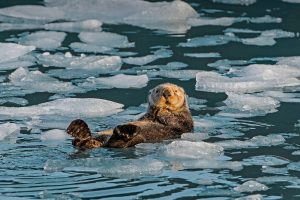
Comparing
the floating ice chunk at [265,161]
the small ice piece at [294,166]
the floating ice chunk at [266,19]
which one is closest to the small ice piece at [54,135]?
the floating ice chunk at [265,161]

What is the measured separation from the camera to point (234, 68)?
32.0ft

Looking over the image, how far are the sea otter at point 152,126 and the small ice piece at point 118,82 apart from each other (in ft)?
3.88

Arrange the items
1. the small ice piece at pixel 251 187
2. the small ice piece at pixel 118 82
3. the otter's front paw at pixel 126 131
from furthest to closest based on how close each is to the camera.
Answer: the small ice piece at pixel 118 82, the otter's front paw at pixel 126 131, the small ice piece at pixel 251 187

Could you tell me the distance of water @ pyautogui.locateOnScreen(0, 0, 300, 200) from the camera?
6.19 meters

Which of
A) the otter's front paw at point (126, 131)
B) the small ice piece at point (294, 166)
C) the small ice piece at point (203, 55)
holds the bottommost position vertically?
the small ice piece at point (294, 166)

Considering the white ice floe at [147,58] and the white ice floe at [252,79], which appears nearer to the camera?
the white ice floe at [252,79]

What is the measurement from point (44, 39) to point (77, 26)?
76 cm

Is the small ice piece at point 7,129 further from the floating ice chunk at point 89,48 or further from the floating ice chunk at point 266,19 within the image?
the floating ice chunk at point 266,19

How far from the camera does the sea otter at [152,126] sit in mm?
6902

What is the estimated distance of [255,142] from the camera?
283 inches

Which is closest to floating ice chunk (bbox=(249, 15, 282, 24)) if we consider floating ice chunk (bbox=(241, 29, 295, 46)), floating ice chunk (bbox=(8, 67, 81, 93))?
floating ice chunk (bbox=(241, 29, 295, 46))

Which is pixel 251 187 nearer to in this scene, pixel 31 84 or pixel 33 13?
pixel 31 84

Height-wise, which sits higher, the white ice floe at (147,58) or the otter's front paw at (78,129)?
the white ice floe at (147,58)

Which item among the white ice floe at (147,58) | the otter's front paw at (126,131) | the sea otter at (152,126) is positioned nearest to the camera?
the otter's front paw at (126,131)
